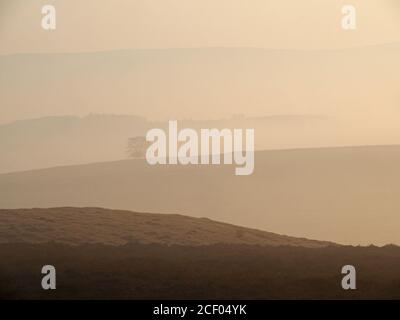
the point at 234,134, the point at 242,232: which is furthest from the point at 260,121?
the point at 242,232

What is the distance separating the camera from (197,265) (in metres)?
8.84

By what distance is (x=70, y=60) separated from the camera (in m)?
8.87

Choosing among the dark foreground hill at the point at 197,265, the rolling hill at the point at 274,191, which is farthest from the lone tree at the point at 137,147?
the dark foreground hill at the point at 197,265

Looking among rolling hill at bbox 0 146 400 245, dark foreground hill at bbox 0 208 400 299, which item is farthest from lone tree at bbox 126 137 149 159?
dark foreground hill at bbox 0 208 400 299

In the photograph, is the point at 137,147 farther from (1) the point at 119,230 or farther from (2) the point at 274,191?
(2) the point at 274,191

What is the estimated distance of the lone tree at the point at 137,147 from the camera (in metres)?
8.85

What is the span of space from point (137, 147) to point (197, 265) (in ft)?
2.78

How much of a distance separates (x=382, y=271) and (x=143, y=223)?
156cm

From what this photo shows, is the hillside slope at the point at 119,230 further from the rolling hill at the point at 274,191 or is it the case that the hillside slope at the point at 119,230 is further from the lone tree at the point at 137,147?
the lone tree at the point at 137,147

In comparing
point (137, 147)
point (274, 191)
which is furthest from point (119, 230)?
point (274, 191)

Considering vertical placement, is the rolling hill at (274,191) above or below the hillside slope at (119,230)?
above

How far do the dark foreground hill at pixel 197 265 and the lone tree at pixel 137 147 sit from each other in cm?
37
